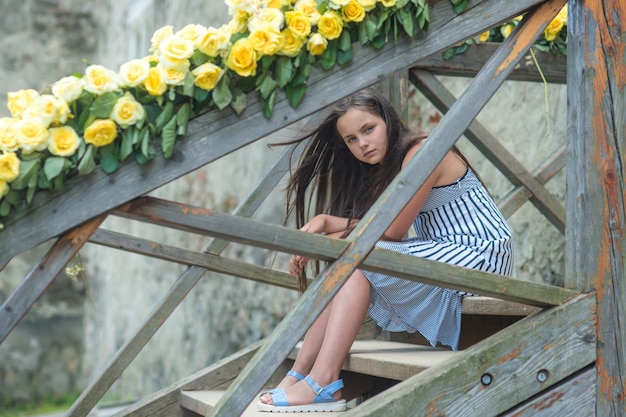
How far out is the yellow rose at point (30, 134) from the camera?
1625 mm

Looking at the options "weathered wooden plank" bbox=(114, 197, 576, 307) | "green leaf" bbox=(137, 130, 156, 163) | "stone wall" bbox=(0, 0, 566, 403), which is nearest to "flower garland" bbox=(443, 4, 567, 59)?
"stone wall" bbox=(0, 0, 566, 403)

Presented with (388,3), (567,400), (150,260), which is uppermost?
(150,260)

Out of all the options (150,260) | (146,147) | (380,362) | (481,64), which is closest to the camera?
(146,147)

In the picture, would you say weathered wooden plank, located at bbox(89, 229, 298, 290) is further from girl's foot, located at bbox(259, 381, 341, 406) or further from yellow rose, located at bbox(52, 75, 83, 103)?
yellow rose, located at bbox(52, 75, 83, 103)

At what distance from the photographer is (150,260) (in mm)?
7191

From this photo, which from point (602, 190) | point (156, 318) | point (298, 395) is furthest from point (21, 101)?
point (156, 318)

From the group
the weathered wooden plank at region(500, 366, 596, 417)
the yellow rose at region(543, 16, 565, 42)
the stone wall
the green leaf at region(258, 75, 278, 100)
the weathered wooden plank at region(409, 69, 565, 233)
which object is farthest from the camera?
the stone wall

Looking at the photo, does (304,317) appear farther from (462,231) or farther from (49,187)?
(462,231)

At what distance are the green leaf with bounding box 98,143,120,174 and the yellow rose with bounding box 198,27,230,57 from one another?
273 millimetres

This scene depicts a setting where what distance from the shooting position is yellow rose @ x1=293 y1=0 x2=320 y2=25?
1861 mm

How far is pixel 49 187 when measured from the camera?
164 centimetres

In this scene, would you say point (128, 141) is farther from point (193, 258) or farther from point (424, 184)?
point (193, 258)

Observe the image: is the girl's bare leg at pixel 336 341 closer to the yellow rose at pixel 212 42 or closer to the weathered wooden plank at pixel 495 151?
the yellow rose at pixel 212 42

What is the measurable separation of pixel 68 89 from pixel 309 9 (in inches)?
21.5
